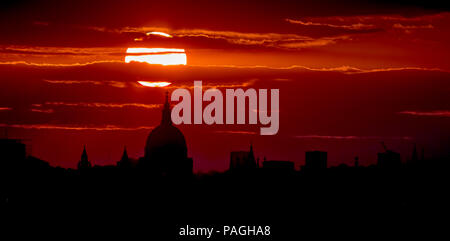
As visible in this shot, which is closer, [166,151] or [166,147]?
[166,151]

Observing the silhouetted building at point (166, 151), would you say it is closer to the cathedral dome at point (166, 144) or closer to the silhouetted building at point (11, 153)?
the cathedral dome at point (166, 144)

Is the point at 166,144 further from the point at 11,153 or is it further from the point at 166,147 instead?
the point at 11,153

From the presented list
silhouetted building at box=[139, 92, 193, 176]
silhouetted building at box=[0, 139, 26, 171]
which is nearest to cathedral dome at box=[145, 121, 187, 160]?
silhouetted building at box=[139, 92, 193, 176]

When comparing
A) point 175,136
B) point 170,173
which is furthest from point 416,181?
point 175,136

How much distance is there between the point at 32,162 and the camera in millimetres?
150125

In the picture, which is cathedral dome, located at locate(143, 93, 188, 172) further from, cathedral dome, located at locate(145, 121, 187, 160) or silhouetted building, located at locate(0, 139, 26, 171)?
silhouetted building, located at locate(0, 139, 26, 171)

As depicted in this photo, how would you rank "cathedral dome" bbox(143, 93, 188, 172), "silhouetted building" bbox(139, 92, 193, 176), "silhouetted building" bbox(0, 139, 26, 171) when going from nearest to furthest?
"silhouetted building" bbox(0, 139, 26, 171) < "silhouetted building" bbox(139, 92, 193, 176) < "cathedral dome" bbox(143, 93, 188, 172)

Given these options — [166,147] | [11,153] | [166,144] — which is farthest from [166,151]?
[11,153]

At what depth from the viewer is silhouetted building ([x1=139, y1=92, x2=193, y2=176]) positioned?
155m

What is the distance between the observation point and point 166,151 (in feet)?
521

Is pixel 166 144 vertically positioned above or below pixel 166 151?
above

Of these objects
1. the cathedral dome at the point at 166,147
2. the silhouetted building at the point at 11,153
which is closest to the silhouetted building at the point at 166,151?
the cathedral dome at the point at 166,147

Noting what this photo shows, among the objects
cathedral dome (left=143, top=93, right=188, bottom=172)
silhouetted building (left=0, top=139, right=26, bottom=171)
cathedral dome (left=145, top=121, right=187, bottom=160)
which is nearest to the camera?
silhouetted building (left=0, top=139, right=26, bottom=171)
